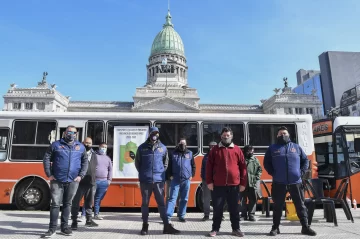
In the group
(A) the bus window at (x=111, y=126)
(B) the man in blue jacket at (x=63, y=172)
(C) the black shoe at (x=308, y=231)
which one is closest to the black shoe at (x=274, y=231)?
(C) the black shoe at (x=308, y=231)

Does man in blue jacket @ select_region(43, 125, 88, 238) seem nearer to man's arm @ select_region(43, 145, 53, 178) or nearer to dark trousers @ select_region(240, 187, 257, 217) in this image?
man's arm @ select_region(43, 145, 53, 178)

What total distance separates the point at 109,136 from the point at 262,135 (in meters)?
5.21

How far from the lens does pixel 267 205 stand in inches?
315

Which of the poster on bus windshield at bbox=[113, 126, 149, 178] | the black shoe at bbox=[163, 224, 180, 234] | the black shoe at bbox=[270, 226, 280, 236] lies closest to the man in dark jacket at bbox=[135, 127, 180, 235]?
the black shoe at bbox=[163, 224, 180, 234]

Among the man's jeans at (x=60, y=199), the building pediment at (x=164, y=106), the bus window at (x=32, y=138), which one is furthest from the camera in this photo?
the building pediment at (x=164, y=106)

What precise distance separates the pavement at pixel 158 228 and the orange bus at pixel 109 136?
60.9 inches

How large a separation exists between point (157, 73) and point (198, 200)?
235ft

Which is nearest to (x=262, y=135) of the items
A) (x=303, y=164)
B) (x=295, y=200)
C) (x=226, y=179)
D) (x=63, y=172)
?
(x=303, y=164)

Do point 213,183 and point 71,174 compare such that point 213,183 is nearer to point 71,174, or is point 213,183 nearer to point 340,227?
point 71,174

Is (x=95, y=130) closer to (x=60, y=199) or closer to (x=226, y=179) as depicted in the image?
(x=60, y=199)

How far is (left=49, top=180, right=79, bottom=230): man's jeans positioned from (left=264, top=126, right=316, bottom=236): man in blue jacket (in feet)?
13.1

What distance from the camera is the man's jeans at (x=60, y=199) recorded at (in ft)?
17.4

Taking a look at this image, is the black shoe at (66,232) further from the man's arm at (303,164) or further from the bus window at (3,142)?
the bus window at (3,142)

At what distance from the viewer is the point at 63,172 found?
17.8 ft
